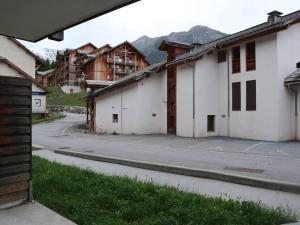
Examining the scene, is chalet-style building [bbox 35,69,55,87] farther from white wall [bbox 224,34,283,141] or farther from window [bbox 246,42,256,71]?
white wall [bbox 224,34,283,141]

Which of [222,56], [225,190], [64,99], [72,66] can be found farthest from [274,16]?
[72,66]

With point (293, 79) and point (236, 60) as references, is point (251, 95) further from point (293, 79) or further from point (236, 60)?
point (236, 60)

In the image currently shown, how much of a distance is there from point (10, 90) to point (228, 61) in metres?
20.1

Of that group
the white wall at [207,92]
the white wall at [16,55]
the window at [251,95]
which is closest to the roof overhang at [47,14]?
the window at [251,95]

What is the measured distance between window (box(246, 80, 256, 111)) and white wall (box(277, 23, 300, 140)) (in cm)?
183

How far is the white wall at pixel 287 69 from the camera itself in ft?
67.4

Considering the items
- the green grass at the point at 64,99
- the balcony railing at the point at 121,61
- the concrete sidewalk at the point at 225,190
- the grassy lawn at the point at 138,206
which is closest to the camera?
the grassy lawn at the point at 138,206

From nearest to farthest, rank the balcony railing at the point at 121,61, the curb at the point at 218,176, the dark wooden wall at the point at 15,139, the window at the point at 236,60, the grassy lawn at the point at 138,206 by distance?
the grassy lawn at the point at 138,206 < the dark wooden wall at the point at 15,139 < the curb at the point at 218,176 < the window at the point at 236,60 < the balcony railing at the point at 121,61

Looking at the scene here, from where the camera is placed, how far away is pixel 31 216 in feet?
18.3

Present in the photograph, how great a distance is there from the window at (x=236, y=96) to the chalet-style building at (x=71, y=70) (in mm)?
64126

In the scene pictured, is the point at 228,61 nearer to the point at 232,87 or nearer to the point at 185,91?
the point at 232,87

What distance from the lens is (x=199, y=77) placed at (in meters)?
24.6

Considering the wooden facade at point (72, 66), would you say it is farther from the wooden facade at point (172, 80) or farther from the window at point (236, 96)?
the window at point (236, 96)

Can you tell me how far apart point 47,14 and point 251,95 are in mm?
19330
